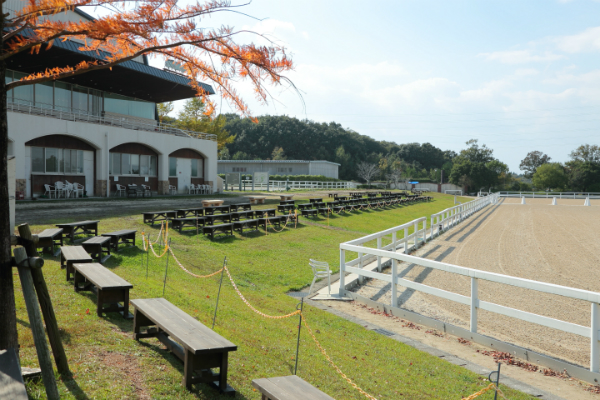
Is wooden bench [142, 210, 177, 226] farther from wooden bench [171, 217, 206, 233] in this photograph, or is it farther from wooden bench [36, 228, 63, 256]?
wooden bench [36, 228, 63, 256]

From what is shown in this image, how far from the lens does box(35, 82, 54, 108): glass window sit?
28.2 meters

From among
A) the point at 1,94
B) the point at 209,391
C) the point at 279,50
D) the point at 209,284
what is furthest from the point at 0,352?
the point at 209,284

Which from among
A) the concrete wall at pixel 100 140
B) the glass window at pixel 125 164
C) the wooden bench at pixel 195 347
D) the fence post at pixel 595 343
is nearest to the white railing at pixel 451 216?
the fence post at pixel 595 343

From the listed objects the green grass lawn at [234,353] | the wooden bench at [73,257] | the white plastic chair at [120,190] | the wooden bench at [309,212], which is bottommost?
the green grass lawn at [234,353]

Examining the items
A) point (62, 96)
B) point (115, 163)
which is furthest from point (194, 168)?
point (62, 96)

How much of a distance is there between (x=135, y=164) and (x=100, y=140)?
405 centimetres

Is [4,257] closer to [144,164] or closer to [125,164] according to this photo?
[125,164]

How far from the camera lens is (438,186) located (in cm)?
8675

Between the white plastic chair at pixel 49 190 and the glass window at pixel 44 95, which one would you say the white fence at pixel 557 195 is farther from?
the white plastic chair at pixel 49 190

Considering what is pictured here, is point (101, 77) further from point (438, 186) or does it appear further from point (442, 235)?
point (438, 186)

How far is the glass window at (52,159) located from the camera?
86.7ft

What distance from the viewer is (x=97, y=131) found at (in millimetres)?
28656

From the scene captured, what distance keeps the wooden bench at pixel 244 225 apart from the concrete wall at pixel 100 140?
15.0m

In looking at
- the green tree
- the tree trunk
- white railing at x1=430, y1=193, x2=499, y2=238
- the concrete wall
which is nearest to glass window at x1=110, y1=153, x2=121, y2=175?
the concrete wall
